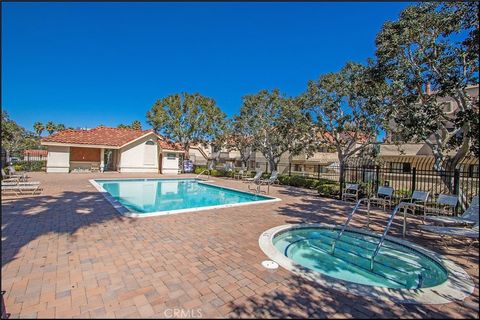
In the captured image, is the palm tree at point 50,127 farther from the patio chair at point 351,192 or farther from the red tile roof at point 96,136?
the patio chair at point 351,192

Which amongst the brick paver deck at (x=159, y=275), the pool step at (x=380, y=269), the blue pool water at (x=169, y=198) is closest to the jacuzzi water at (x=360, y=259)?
the pool step at (x=380, y=269)

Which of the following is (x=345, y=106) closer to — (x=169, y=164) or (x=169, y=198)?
(x=169, y=198)

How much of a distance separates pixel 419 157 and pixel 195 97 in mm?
27304

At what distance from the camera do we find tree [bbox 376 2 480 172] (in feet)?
30.3

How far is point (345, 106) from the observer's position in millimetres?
17250

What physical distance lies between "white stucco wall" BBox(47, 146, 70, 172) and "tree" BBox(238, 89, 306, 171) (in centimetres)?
1870

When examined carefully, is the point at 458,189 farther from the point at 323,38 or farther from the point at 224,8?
the point at 224,8

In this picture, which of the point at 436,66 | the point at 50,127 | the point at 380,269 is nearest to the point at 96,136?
the point at 380,269

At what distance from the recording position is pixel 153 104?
3406 centimetres

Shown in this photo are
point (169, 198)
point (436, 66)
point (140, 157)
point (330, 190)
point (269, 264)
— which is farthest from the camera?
point (140, 157)

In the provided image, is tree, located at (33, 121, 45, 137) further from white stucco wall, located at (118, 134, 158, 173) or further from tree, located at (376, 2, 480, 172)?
tree, located at (376, 2, 480, 172)

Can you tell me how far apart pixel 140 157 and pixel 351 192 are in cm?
2414

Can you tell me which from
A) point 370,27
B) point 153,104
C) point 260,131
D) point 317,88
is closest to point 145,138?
point 153,104

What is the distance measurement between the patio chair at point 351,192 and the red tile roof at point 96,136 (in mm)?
24075
